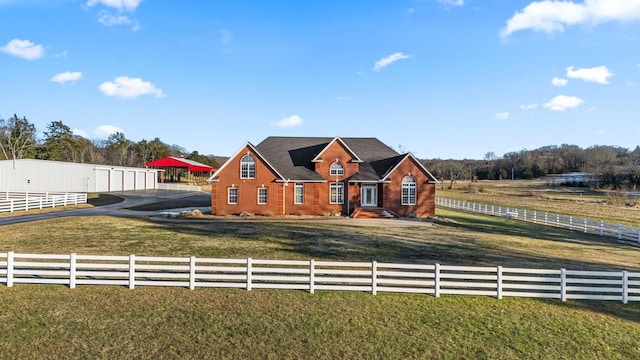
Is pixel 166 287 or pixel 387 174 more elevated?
pixel 387 174

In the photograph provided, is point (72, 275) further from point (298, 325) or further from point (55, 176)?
point (55, 176)

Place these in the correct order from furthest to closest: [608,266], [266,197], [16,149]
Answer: [16,149]
[266,197]
[608,266]

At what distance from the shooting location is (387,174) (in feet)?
112

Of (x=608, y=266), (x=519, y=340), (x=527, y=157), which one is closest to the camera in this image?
(x=519, y=340)

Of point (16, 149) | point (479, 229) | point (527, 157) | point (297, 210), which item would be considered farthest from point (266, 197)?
point (527, 157)

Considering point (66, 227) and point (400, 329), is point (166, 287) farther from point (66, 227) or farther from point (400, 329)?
point (66, 227)

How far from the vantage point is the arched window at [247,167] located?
3275 centimetres

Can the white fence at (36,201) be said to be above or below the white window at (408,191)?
below

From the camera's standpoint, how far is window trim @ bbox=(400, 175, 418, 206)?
113 feet

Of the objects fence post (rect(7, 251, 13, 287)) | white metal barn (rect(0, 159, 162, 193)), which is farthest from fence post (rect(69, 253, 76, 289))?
white metal barn (rect(0, 159, 162, 193))

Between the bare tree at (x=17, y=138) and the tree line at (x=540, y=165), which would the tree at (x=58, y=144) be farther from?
the tree line at (x=540, y=165)

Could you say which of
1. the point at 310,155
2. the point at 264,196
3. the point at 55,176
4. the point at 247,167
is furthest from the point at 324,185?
the point at 55,176

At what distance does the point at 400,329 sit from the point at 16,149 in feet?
333

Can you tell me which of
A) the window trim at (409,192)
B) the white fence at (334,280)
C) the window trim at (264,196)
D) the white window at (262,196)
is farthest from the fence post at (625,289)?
the white window at (262,196)
